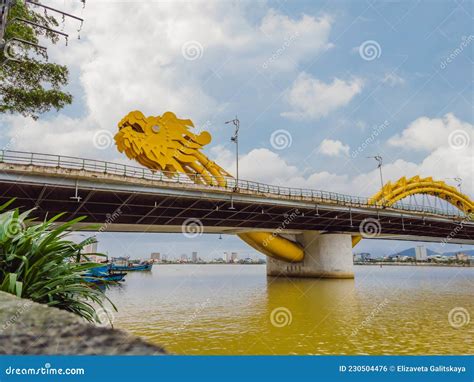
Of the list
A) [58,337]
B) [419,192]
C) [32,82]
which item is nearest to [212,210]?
[32,82]

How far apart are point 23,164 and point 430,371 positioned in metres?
20.9

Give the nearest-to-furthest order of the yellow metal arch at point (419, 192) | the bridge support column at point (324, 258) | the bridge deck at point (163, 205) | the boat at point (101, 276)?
the boat at point (101, 276), the bridge deck at point (163, 205), the bridge support column at point (324, 258), the yellow metal arch at point (419, 192)

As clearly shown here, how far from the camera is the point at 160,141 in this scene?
3453 cm

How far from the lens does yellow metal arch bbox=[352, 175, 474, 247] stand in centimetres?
6406

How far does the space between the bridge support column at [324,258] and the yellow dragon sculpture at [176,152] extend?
127 cm

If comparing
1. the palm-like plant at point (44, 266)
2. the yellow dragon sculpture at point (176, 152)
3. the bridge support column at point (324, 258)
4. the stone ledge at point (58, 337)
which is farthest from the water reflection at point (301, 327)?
the bridge support column at point (324, 258)

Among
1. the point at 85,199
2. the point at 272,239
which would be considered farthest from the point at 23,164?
the point at 272,239

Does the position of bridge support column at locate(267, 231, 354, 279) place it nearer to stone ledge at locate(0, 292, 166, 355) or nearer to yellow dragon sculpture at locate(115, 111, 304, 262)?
yellow dragon sculpture at locate(115, 111, 304, 262)

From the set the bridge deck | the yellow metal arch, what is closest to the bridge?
the bridge deck

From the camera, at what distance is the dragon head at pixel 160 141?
107ft

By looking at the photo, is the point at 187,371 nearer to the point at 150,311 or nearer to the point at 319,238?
the point at 150,311

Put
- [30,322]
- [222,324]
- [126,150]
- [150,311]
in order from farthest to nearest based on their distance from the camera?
[126,150] → [150,311] → [222,324] → [30,322]

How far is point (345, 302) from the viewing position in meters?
20.1

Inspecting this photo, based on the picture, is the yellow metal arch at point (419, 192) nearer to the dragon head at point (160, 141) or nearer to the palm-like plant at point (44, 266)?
the dragon head at point (160, 141)
